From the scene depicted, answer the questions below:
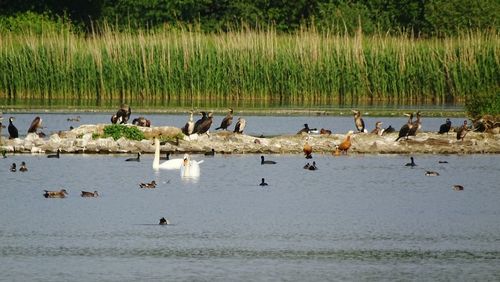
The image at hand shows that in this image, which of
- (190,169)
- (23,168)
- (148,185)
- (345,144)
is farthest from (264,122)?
(148,185)

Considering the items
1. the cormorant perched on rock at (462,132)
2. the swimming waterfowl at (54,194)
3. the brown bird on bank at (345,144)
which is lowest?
the swimming waterfowl at (54,194)

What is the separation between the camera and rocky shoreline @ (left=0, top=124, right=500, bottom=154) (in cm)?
2939

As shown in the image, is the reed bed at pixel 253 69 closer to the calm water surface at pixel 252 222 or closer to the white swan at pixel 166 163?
the calm water surface at pixel 252 222

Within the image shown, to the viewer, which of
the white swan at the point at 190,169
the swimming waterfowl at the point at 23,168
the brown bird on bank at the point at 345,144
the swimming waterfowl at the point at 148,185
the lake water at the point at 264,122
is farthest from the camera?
the lake water at the point at 264,122

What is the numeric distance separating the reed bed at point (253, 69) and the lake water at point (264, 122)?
13.4 feet

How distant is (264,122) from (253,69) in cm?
544

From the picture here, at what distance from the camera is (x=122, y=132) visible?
2942 centimetres

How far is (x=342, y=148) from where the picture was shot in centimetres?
2967

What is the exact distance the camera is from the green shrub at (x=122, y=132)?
29.2 m

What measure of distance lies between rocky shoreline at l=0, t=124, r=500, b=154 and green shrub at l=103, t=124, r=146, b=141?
0.30 ft

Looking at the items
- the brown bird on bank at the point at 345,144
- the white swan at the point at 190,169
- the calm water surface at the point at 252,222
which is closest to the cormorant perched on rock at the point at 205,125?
the calm water surface at the point at 252,222

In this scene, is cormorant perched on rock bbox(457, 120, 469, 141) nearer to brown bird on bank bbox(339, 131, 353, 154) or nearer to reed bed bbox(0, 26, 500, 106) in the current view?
brown bird on bank bbox(339, 131, 353, 154)

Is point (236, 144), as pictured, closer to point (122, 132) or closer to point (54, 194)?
point (122, 132)

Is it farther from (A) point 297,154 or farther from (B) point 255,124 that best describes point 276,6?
(A) point 297,154
